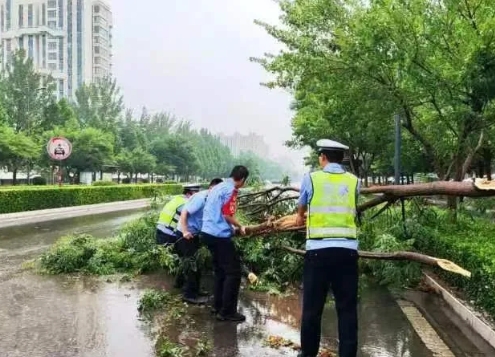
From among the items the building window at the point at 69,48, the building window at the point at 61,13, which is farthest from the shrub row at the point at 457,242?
the building window at the point at 61,13

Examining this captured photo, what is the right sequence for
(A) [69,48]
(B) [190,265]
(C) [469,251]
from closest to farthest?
(B) [190,265]
(C) [469,251]
(A) [69,48]

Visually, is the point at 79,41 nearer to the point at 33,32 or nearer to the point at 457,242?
the point at 33,32

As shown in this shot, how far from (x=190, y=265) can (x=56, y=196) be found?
20080mm

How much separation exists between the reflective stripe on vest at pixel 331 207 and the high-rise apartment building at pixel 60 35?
375 feet

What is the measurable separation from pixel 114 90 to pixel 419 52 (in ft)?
227

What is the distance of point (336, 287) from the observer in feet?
14.6

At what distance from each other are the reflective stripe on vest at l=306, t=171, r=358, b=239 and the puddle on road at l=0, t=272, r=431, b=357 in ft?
4.87

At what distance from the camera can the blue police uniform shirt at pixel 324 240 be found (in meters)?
4.36

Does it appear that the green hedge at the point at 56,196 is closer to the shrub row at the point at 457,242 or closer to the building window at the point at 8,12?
the shrub row at the point at 457,242

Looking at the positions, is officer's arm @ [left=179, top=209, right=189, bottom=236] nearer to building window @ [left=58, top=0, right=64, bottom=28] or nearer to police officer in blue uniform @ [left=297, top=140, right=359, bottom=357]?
police officer in blue uniform @ [left=297, top=140, right=359, bottom=357]

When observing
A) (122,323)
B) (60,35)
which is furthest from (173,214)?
(60,35)

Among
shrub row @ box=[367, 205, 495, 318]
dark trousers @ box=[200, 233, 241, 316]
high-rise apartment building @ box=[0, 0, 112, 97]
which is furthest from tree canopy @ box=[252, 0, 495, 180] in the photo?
high-rise apartment building @ box=[0, 0, 112, 97]

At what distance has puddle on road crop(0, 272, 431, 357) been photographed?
5379 mm

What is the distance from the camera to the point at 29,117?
160ft
